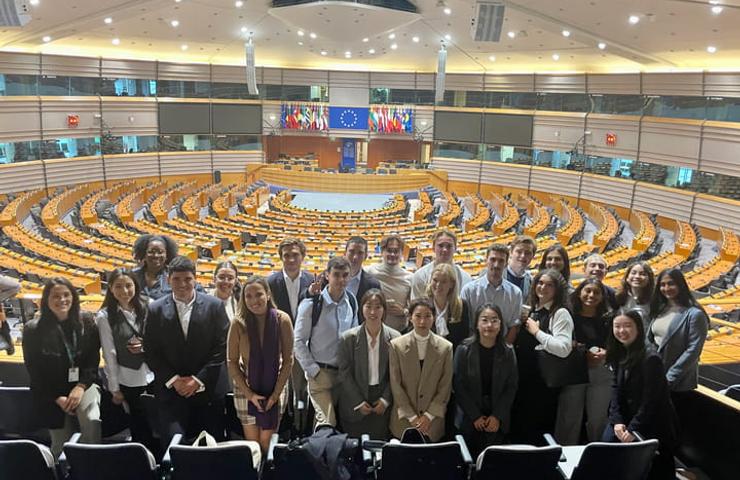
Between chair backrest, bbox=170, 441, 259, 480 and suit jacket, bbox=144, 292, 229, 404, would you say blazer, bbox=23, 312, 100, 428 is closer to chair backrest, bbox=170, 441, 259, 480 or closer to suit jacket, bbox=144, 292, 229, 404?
suit jacket, bbox=144, 292, 229, 404

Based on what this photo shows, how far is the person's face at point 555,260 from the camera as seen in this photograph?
4.95 m

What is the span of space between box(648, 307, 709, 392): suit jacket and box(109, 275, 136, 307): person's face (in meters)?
4.24

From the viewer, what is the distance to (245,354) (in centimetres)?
408

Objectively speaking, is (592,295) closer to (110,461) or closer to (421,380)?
(421,380)

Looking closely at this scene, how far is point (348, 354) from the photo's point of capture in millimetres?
4281

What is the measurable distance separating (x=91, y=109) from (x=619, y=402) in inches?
1180

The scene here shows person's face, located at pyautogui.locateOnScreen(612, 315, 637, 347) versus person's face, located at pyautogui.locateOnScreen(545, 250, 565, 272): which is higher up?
person's face, located at pyautogui.locateOnScreen(545, 250, 565, 272)

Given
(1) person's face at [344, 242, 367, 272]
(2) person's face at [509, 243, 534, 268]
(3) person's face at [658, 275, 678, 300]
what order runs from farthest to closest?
(2) person's face at [509, 243, 534, 268]
(1) person's face at [344, 242, 367, 272]
(3) person's face at [658, 275, 678, 300]

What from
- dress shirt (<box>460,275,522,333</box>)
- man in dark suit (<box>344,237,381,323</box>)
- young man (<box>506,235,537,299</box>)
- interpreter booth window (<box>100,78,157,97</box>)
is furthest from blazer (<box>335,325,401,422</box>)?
interpreter booth window (<box>100,78,157,97</box>)

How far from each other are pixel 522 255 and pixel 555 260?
20.1 inches

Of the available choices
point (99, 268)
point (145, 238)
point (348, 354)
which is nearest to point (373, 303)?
point (348, 354)

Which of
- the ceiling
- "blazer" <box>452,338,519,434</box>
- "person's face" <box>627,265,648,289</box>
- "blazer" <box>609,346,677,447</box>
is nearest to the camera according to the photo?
"blazer" <box>609,346,677,447</box>

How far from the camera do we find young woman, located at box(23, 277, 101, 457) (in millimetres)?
4035

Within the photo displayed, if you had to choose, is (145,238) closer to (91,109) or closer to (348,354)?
(348,354)
